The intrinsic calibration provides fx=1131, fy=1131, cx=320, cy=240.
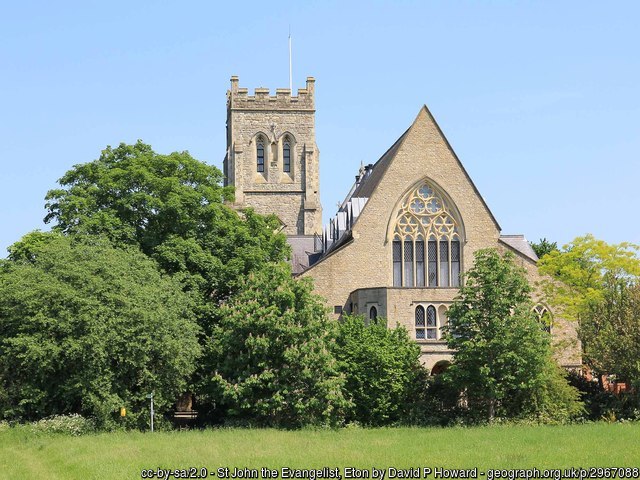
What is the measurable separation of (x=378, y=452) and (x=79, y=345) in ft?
48.5

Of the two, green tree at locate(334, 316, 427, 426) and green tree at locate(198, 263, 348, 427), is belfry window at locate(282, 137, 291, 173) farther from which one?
green tree at locate(198, 263, 348, 427)

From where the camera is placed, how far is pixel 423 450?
35.2 m

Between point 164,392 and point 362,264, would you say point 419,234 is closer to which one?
point 362,264

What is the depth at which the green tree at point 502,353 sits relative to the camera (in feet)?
153

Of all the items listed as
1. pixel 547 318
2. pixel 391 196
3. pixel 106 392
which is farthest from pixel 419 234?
pixel 106 392

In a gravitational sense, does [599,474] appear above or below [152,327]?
below

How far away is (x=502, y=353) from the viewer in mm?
46500

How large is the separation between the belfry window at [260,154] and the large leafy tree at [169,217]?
37.4m

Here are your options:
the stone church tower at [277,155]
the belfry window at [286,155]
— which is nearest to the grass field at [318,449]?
the stone church tower at [277,155]

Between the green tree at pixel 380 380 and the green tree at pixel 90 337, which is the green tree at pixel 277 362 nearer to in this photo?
the green tree at pixel 380 380

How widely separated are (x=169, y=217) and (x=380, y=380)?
12.5 m

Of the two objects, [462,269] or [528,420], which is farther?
[462,269]

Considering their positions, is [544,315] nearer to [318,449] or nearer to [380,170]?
[380,170]

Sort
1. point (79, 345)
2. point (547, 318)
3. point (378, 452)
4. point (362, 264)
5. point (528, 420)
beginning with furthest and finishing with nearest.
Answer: point (362, 264) < point (547, 318) < point (528, 420) < point (79, 345) < point (378, 452)
